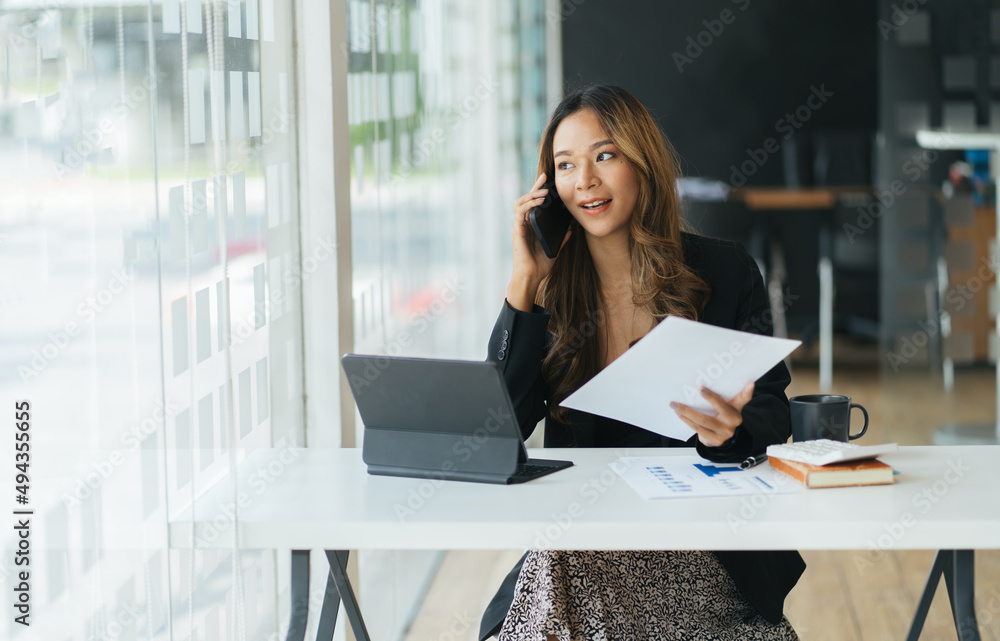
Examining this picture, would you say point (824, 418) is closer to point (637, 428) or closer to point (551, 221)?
point (637, 428)

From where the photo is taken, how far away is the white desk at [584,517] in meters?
1.15

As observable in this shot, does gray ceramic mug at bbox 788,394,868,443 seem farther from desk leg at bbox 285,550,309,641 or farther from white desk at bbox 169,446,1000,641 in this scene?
desk leg at bbox 285,550,309,641

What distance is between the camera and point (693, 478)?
53.1 inches

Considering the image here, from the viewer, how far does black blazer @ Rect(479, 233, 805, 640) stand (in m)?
1.52

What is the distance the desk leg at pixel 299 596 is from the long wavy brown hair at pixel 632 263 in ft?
2.06

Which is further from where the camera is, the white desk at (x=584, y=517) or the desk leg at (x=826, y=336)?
the desk leg at (x=826, y=336)

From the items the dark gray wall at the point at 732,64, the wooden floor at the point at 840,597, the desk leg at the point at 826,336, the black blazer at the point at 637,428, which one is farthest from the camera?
the dark gray wall at the point at 732,64

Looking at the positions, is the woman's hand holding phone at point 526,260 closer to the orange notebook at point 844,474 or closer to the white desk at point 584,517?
the white desk at point 584,517

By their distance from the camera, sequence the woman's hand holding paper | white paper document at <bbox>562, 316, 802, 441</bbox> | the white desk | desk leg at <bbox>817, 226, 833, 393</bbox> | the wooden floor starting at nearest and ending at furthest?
1. the white desk
2. white paper document at <bbox>562, 316, 802, 441</bbox>
3. the woman's hand holding paper
4. the wooden floor
5. desk leg at <bbox>817, 226, 833, 393</bbox>

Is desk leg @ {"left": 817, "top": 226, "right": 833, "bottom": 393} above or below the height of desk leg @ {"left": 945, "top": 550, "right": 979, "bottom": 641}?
below

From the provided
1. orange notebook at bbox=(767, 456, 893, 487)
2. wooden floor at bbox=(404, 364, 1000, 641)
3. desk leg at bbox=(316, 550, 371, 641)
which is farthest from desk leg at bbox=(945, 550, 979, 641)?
wooden floor at bbox=(404, 364, 1000, 641)

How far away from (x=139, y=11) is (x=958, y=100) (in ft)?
17.1

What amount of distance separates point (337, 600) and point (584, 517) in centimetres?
42

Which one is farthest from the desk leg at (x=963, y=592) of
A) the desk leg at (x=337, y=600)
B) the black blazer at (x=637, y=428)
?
the desk leg at (x=337, y=600)
